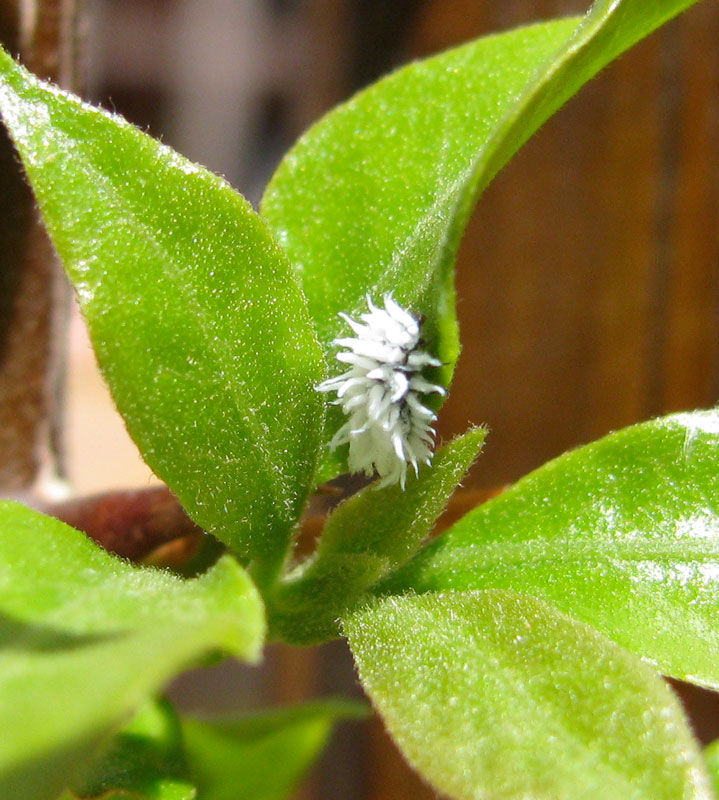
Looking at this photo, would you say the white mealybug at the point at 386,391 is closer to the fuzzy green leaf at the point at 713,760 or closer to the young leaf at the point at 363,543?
the young leaf at the point at 363,543

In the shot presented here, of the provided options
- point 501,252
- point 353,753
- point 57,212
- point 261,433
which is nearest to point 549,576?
point 261,433

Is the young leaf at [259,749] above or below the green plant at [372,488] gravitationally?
below

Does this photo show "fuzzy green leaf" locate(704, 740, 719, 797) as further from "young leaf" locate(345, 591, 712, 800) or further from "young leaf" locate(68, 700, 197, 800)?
"young leaf" locate(68, 700, 197, 800)

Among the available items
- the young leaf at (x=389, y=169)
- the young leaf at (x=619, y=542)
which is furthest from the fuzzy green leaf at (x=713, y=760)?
the young leaf at (x=389, y=169)

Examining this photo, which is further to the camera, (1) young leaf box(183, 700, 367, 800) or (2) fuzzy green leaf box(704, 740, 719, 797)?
(1) young leaf box(183, 700, 367, 800)

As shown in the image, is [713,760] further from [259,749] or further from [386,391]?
[259,749]

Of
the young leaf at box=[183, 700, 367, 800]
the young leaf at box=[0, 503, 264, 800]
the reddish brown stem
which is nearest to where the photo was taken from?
the young leaf at box=[0, 503, 264, 800]

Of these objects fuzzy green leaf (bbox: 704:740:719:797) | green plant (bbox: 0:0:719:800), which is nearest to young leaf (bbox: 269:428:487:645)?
green plant (bbox: 0:0:719:800)

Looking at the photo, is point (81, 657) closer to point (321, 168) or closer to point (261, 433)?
point (261, 433)
